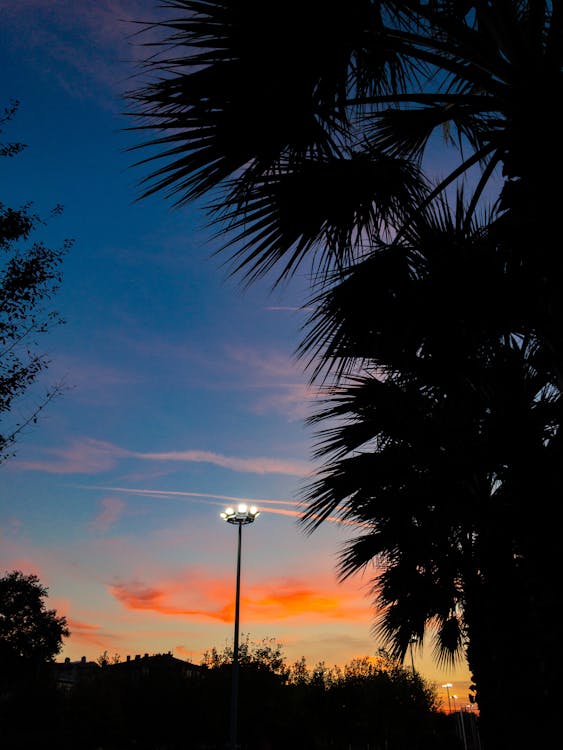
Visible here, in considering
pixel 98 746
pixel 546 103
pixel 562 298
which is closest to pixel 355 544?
pixel 562 298

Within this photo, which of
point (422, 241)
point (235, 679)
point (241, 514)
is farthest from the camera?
point (241, 514)

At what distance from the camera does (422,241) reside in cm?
403

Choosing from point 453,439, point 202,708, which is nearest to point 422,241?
point 453,439

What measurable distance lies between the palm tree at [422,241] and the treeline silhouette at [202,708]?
2879 cm

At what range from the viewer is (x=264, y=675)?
34594 mm

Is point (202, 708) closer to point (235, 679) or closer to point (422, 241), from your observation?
point (235, 679)

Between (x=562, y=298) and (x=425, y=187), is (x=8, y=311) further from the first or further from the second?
(x=562, y=298)

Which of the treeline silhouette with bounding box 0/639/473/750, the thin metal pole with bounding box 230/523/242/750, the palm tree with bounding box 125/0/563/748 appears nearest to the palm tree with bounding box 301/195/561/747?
the palm tree with bounding box 125/0/563/748

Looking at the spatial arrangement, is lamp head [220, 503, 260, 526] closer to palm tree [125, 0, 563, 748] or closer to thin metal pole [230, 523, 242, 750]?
thin metal pole [230, 523, 242, 750]

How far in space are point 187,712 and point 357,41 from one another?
132 feet

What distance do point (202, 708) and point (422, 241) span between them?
38038 mm

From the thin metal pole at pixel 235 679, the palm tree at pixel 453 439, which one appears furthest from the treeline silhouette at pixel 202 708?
the palm tree at pixel 453 439

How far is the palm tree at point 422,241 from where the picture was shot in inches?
111

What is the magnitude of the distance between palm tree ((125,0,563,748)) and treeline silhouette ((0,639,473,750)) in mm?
28794
